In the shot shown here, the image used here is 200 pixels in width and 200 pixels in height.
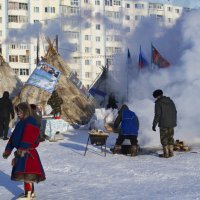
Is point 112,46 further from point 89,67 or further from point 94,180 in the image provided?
point 94,180

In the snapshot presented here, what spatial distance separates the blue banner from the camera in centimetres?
2019

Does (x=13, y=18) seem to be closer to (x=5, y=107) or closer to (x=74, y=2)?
(x=74, y=2)

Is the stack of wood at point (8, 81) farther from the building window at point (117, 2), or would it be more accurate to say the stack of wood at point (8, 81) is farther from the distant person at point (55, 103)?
the building window at point (117, 2)

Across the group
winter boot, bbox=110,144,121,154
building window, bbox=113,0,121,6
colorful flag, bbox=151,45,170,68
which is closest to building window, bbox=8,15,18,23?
building window, bbox=113,0,121,6

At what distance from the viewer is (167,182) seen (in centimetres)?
822

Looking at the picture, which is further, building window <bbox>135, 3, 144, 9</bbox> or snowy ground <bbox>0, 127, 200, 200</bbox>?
building window <bbox>135, 3, 144, 9</bbox>

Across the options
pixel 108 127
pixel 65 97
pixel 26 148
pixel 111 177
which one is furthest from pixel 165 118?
pixel 65 97

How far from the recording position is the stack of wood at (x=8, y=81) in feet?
74.6

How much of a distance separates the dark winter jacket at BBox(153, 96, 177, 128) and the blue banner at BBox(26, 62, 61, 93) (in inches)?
375

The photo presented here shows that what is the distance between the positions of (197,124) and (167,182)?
627 centimetres

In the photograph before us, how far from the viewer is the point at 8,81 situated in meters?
23.0

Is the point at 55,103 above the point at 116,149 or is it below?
below

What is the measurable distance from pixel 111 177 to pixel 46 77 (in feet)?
39.6

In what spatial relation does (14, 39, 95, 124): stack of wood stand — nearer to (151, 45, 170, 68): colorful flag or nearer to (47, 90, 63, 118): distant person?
(47, 90, 63, 118): distant person
